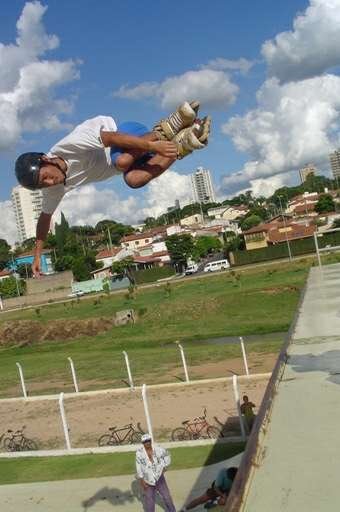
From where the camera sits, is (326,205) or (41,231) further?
(326,205)

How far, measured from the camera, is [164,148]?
4.38 m

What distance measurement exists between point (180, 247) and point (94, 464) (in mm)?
66860

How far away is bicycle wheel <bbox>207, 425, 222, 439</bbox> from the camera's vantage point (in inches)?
570

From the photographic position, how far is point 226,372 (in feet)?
77.5

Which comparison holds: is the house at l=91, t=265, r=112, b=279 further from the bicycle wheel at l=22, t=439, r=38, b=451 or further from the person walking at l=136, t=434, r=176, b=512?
the person walking at l=136, t=434, r=176, b=512

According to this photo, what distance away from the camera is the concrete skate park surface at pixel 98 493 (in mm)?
10375

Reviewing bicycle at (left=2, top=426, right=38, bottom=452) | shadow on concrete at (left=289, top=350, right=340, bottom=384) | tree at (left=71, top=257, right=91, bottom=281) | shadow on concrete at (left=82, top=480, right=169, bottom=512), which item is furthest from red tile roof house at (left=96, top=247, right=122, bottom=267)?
shadow on concrete at (left=289, top=350, right=340, bottom=384)

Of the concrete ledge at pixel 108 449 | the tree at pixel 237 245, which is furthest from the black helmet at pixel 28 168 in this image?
the tree at pixel 237 245

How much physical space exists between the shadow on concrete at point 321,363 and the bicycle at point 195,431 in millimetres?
9699

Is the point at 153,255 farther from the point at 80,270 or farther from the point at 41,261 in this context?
the point at 41,261

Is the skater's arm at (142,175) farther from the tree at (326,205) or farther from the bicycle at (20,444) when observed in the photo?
the tree at (326,205)

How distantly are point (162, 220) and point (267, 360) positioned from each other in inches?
5371

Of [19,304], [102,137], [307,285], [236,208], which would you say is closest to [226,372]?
[307,285]

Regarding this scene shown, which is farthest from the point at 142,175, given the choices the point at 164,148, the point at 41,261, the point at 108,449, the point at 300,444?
the point at 108,449
